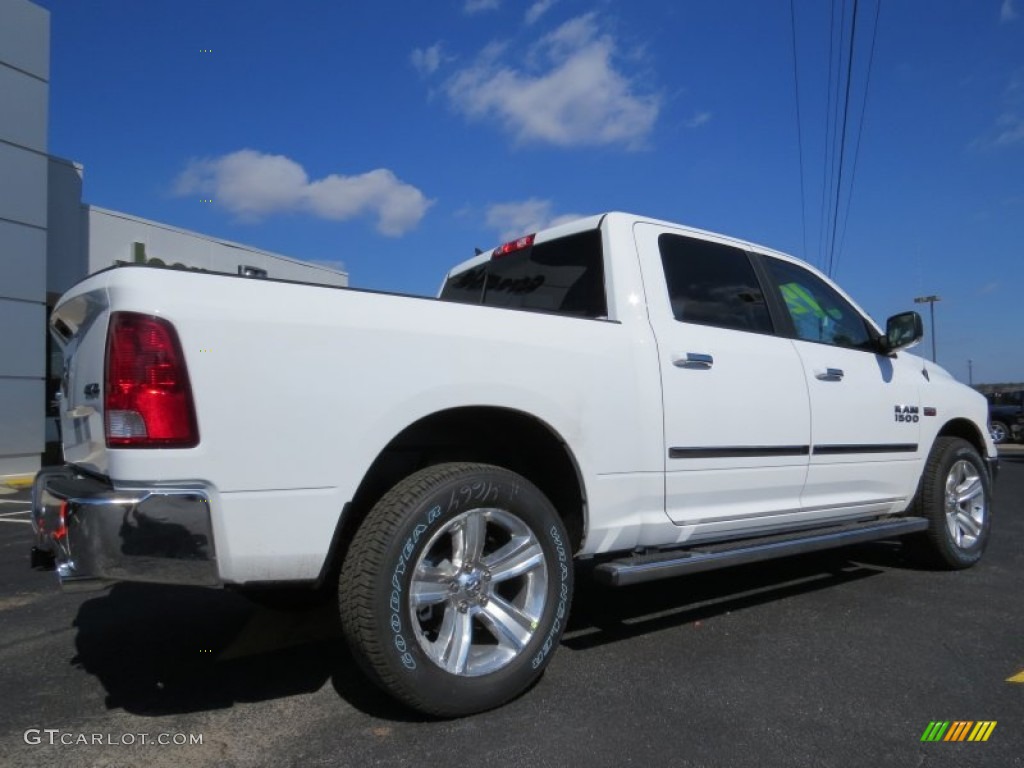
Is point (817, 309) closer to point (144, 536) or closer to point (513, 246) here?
point (513, 246)

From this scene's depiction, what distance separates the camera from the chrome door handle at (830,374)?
4.15 metres

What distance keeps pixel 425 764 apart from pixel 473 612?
0.56 m

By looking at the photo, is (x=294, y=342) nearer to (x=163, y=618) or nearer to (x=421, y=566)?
(x=421, y=566)

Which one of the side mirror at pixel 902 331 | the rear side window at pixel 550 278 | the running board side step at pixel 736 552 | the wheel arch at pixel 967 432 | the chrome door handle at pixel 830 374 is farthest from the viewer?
the wheel arch at pixel 967 432

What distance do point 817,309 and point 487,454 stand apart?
2.51 metres

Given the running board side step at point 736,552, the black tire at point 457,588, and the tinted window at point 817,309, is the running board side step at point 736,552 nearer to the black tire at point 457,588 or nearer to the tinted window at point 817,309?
the black tire at point 457,588

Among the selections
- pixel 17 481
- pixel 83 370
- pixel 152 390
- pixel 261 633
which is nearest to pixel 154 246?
pixel 17 481

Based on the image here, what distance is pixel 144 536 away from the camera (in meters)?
2.23

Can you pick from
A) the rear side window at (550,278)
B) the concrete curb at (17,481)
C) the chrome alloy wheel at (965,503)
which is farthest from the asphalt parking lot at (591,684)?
the concrete curb at (17,481)

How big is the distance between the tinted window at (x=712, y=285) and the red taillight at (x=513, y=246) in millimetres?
774

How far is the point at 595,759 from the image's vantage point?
242 cm

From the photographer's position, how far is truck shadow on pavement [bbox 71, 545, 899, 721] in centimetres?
297

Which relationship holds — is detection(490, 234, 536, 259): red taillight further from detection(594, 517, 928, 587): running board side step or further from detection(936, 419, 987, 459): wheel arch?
detection(936, 419, 987, 459): wheel arch

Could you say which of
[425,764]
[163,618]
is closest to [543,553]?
[425,764]
